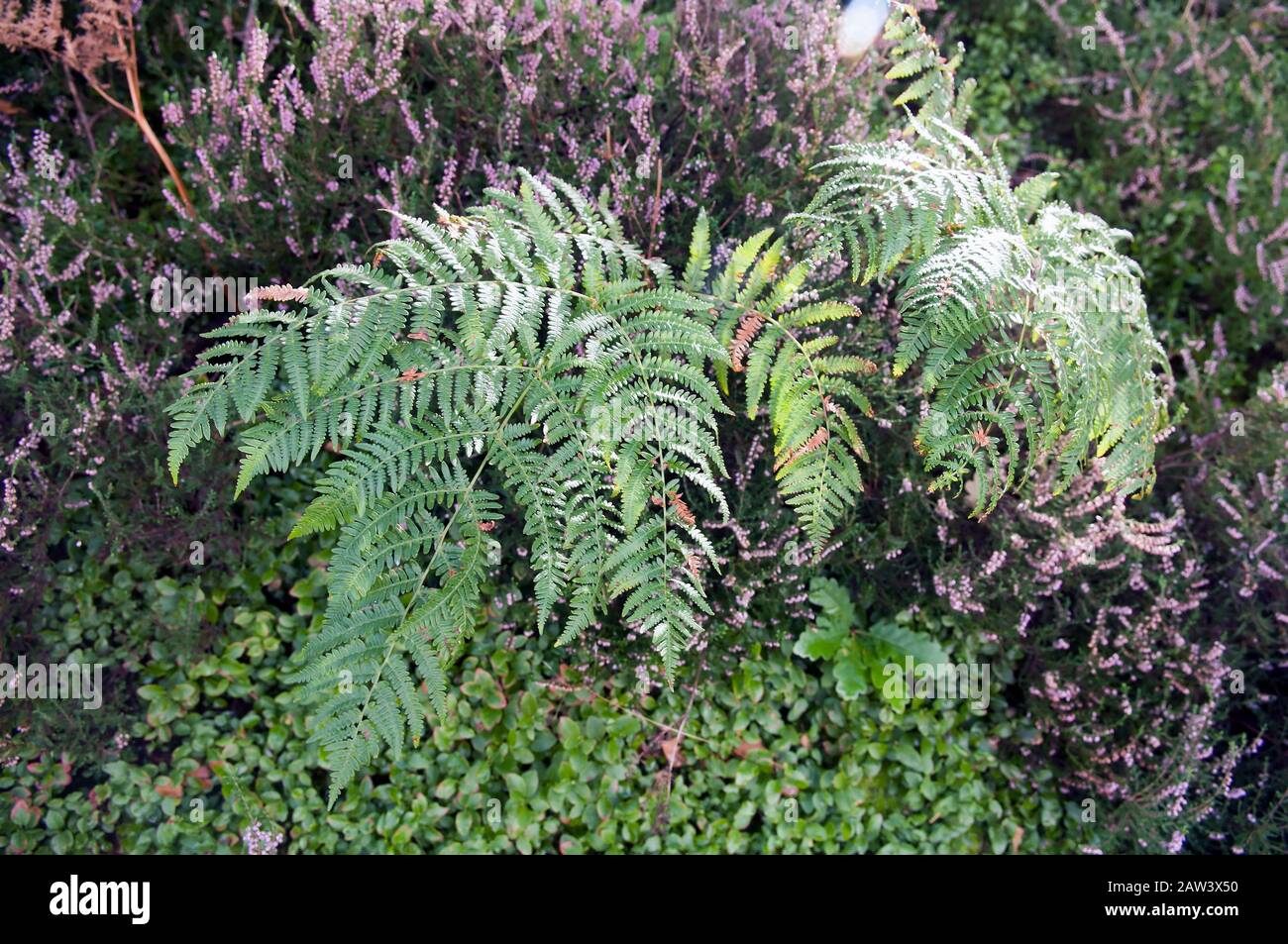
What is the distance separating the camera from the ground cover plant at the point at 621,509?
110 inches

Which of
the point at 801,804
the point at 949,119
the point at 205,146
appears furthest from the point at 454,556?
the point at 949,119

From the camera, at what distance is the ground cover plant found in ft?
9.20

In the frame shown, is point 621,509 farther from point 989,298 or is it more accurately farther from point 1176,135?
point 1176,135

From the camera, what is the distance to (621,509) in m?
2.63

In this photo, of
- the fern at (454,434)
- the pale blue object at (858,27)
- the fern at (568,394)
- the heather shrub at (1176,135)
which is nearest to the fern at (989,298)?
the fern at (568,394)

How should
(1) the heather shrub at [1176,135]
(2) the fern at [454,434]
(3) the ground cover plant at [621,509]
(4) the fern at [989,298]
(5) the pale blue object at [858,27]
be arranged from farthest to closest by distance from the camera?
1. (1) the heather shrub at [1176,135]
2. (5) the pale blue object at [858,27]
3. (3) the ground cover plant at [621,509]
4. (4) the fern at [989,298]
5. (2) the fern at [454,434]

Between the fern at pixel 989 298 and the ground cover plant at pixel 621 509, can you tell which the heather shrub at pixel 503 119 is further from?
the fern at pixel 989 298

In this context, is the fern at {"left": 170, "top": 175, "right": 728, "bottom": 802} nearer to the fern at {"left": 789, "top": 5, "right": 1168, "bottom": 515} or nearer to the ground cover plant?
the ground cover plant

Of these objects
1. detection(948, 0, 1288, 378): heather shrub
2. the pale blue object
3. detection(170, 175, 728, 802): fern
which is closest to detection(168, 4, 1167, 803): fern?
detection(170, 175, 728, 802): fern

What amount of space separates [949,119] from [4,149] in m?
3.12

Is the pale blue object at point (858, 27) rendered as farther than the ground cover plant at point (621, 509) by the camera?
Yes

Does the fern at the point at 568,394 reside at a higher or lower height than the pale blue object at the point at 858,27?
lower

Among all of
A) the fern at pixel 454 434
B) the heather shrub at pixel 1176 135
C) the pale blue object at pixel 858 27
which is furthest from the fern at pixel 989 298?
the heather shrub at pixel 1176 135

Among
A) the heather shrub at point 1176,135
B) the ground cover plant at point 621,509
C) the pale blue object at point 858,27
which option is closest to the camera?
the ground cover plant at point 621,509
